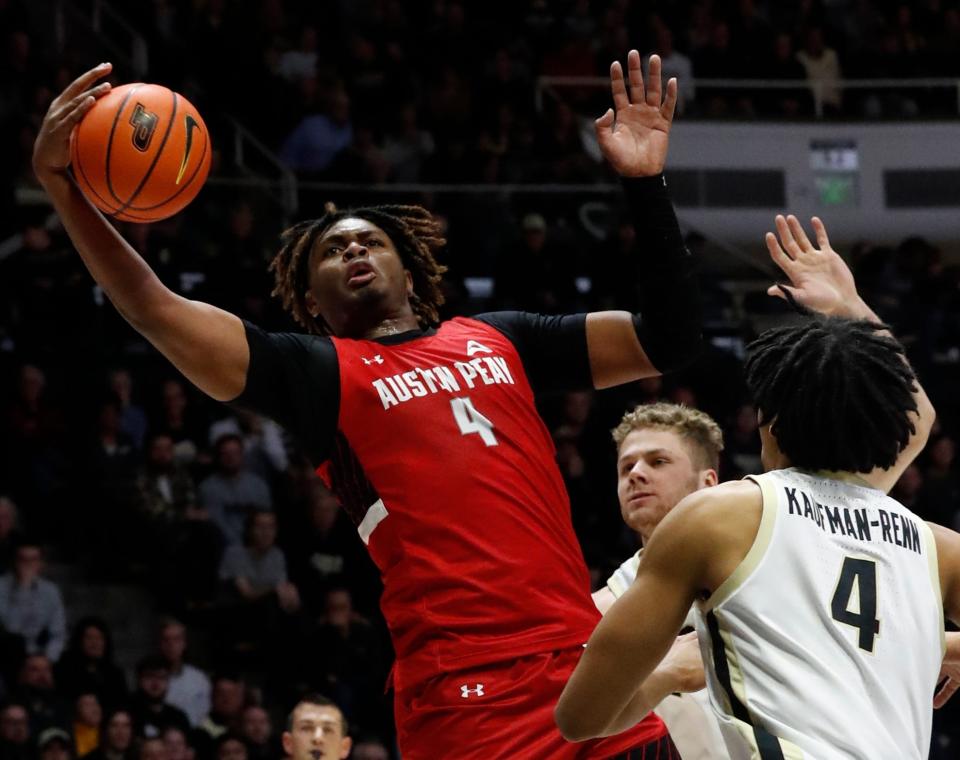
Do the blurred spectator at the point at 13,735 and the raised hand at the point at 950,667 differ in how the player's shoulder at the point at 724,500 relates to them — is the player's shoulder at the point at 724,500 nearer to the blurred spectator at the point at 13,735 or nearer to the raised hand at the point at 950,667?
the raised hand at the point at 950,667

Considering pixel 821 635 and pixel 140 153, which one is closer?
pixel 821 635

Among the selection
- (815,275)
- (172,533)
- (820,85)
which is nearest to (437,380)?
(815,275)

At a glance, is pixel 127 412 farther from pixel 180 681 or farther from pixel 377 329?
pixel 377 329

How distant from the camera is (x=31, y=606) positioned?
391 inches

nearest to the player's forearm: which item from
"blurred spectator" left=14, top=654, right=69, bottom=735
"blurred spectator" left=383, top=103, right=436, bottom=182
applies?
"blurred spectator" left=14, top=654, right=69, bottom=735

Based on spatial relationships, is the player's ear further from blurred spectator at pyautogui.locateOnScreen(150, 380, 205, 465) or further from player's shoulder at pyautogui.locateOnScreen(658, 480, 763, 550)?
blurred spectator at pyautogui.locateOnScreen(150, 380, 205, 465)

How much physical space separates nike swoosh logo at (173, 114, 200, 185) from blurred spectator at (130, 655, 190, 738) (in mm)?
5770

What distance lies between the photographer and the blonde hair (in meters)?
5.04

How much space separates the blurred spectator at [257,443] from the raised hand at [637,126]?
24.2 feet

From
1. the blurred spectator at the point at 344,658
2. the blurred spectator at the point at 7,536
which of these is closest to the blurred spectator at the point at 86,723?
the blurred spectator at the point at 7,536

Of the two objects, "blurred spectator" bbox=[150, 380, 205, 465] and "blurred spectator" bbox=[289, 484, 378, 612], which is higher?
"blurred spectator" bbox=[150, 380, 205, 465]

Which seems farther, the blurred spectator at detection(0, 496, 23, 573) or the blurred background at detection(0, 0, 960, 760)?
the blurred background at detection(0, 0, 960, 760)

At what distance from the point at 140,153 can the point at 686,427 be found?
199cm

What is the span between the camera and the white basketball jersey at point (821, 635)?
2.79m
